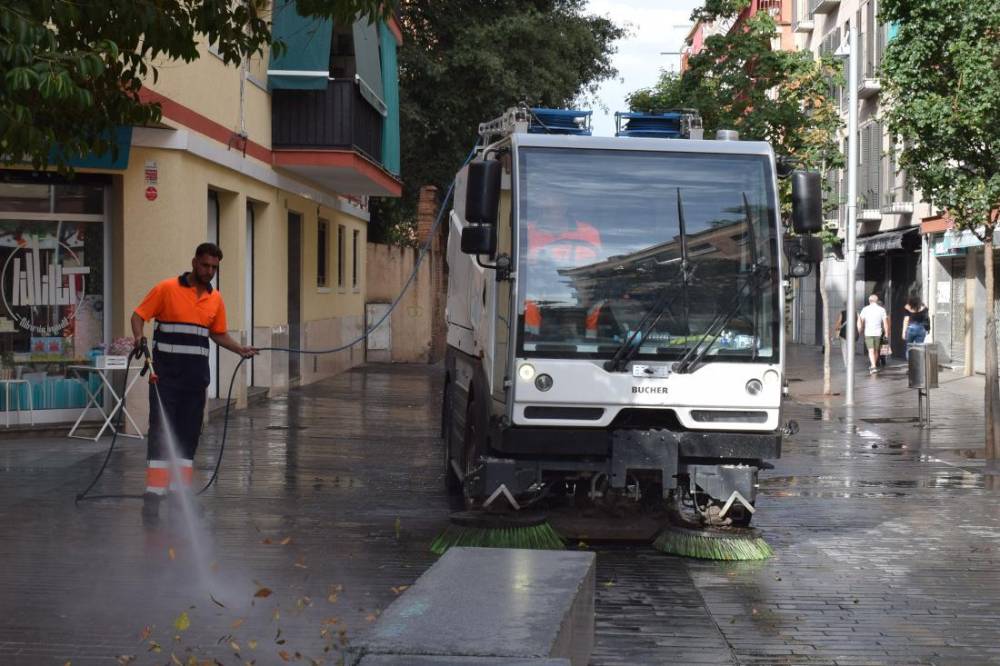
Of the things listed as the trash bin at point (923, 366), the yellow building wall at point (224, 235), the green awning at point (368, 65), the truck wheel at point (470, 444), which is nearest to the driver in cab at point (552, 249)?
the truck wheel at point (470, 444)

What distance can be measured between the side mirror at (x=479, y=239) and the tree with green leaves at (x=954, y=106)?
7948 millimetres

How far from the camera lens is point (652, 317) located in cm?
984

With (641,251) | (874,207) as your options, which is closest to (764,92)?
(874,207)

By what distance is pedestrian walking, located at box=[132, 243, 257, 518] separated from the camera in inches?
423

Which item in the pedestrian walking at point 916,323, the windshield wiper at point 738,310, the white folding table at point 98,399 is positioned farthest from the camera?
the pedestrian walking at point 916,323

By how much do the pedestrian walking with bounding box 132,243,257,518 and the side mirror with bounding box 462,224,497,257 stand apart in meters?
1.93

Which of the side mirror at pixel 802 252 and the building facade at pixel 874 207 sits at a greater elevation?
the building facade at pixel 874 207

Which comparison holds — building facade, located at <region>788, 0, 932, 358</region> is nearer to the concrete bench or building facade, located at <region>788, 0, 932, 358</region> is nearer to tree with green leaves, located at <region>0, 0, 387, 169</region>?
tree with green leaves, located at <region>0, 0, 387, 169</region>

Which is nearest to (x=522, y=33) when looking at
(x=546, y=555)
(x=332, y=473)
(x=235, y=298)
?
(x=235, y=298)

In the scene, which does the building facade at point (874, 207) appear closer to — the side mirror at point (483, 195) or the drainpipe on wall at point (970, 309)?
the drainpipe on wall at point (970, 309)

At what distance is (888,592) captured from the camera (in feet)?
27.8

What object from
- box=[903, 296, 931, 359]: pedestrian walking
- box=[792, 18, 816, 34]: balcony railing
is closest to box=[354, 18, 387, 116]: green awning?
box=[903, 296, 931, 359]: pedestrian walking

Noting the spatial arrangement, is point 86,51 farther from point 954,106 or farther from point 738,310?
point 954,106

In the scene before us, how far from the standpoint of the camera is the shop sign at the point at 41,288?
1570cm
